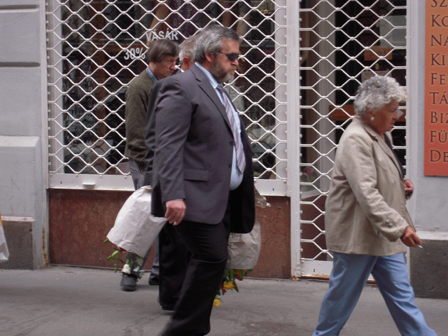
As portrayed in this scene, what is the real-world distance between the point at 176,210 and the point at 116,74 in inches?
110

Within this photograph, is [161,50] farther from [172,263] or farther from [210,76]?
[172,263]

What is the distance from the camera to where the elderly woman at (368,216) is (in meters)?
3.21

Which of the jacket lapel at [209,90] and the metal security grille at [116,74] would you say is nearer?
the jacket lapel at [209,90]

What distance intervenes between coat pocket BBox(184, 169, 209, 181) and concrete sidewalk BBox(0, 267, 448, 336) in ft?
3.88

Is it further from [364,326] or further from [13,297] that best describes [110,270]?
[364,326]

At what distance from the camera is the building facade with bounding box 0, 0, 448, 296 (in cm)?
525

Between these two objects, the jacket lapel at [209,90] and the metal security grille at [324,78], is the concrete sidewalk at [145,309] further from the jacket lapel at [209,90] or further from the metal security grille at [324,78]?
the jacket lapel at [209,90]

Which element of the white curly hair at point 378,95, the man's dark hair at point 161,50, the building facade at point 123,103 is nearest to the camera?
the white curly hair at point 378,95

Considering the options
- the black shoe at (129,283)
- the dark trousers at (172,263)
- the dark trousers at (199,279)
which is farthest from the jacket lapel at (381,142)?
the black shoe at (129,283)

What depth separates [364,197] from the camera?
10.3 ft

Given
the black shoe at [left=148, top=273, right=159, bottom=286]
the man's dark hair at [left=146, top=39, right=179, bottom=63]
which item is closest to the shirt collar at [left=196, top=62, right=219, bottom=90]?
the man's dark hair at [left=146, top=39, right=179, bottom=63]

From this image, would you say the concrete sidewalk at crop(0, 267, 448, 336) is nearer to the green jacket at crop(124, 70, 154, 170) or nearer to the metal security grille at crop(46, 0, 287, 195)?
the metal security grille at crop(46, 0, 287, 195)

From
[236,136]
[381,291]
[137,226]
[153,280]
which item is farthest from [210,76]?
[153,280]

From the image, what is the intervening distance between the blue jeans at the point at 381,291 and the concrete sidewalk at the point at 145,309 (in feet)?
2.33
